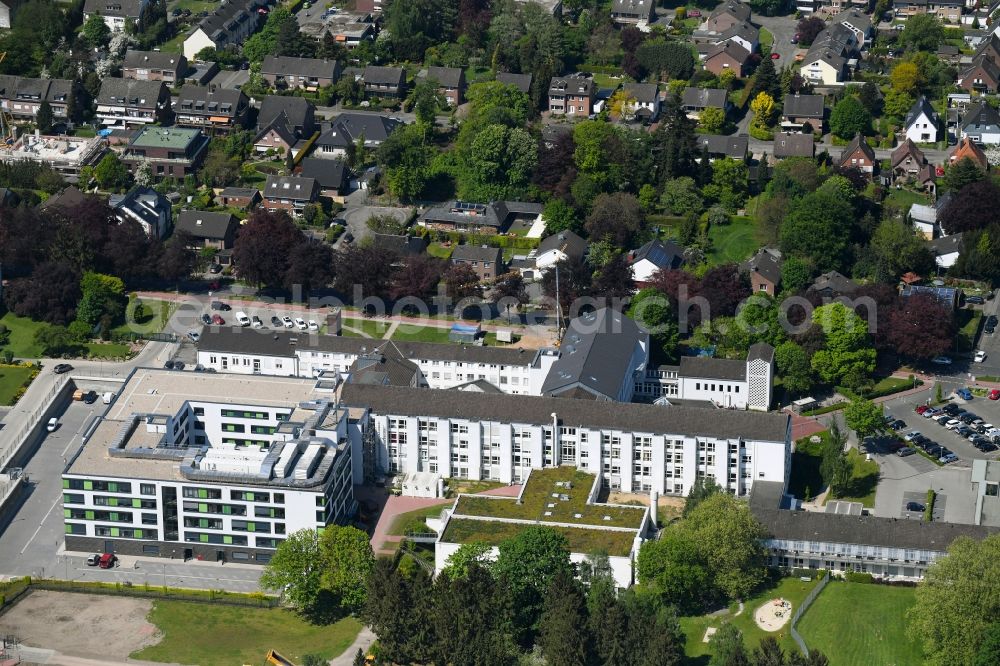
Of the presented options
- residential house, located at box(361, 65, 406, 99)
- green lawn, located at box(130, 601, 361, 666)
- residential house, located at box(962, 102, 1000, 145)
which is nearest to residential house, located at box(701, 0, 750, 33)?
residential house, located at box(962, 102, 1000, 145)

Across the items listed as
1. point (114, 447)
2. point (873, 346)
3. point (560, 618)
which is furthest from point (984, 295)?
point (114, 447)

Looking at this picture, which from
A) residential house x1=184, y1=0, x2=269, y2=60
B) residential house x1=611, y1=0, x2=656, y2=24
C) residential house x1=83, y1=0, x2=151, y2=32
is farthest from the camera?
residential house x1=611, y1=0, x2=656, y2=24

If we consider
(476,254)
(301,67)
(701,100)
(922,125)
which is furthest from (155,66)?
(922,125)

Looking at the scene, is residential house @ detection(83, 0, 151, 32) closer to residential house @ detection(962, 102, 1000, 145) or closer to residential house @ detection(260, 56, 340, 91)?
residential house @ detection(260, 56, 340, 91)

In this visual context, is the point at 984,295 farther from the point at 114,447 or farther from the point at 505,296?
the point at 114,447

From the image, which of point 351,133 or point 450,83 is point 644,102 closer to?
point 450,83

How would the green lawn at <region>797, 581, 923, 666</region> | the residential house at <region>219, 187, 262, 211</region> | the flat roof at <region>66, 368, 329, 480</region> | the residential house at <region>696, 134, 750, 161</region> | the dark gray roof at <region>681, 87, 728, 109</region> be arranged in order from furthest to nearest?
the dark gray roof at <region>681, 87, 728, 109</region> → the residential house at <region>696, 134, 750, 161</region> → the residential house at <region>219, 187, 262, 211</region> → the flat roof at <region>66, 368, 329, 480</region> → the green lawn at <region>797, 581, 923, 666</region>
